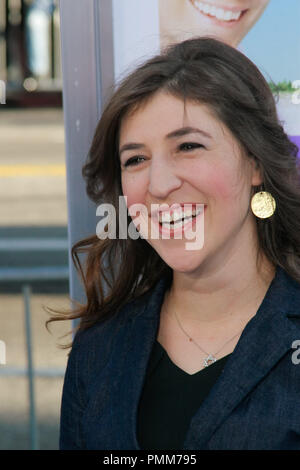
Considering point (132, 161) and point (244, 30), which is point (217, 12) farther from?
point (132, 161)

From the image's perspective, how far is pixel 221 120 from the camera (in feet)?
5.67

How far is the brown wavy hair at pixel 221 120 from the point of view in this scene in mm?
1738

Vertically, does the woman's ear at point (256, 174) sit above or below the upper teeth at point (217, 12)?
below

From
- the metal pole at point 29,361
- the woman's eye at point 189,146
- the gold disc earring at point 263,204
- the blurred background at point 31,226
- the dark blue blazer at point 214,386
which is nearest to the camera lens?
the dark blue blazer at point 214,386

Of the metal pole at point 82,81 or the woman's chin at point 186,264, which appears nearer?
the woman's chin at point 186,264

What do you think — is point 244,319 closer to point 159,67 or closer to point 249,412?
point 249,412

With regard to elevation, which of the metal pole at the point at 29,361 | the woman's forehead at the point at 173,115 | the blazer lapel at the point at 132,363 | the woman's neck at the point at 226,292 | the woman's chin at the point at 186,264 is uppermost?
the woman's forehead at the point at 173,115

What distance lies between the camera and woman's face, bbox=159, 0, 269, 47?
199cm

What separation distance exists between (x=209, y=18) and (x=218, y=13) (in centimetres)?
3

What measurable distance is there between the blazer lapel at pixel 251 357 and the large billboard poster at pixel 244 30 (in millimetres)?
485

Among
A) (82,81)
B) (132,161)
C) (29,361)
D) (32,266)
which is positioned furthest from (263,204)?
(32,266)

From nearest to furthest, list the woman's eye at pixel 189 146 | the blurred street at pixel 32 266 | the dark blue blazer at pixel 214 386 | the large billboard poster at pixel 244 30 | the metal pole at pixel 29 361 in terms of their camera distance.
A: the dark blue blazer at pixel 214 386 → the woman's eye at pixel 189 146 → the large billboard poster at pixel 244 30 → the metal pole at pixel 29 361 → the blurred street at pixel 32 266

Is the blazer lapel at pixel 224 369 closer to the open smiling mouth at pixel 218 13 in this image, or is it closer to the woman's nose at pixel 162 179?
the woman's nose at pixel 162 179

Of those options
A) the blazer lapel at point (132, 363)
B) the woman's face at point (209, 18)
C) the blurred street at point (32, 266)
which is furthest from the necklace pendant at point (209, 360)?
the blurred street at point (32, 266)
